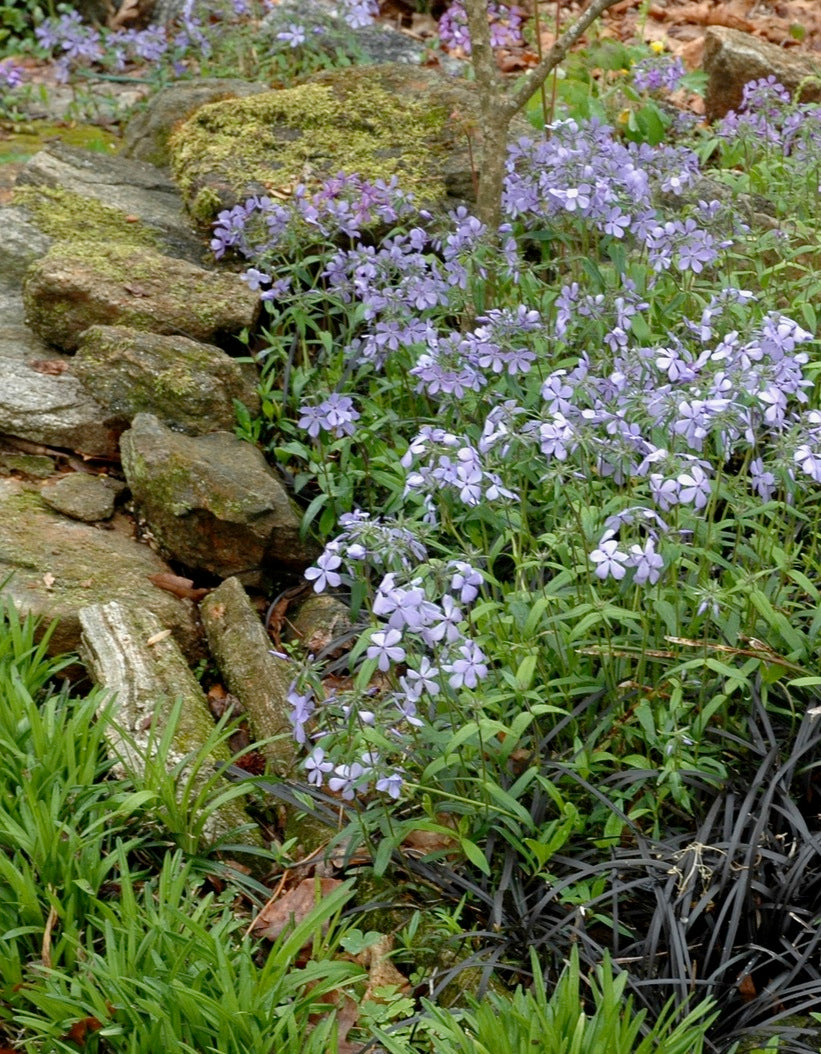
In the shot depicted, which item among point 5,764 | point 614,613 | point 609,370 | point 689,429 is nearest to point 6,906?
point 5,764

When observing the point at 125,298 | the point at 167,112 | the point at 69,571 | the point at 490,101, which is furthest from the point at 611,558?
the point at 167,112

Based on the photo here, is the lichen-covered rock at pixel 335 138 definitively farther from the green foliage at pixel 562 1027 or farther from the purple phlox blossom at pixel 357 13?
the green foliage at pixel 562 1027

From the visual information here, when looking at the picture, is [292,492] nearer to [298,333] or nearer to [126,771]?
[298,333]

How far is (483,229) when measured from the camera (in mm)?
3791

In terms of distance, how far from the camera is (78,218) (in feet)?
15.9

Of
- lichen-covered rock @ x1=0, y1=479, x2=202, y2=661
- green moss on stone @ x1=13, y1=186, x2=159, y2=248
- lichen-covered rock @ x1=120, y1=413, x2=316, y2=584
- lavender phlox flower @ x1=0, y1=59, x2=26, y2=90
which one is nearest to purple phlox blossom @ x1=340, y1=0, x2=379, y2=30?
green moss on stone @ x1=13, y1=186, x2=159, y2=248

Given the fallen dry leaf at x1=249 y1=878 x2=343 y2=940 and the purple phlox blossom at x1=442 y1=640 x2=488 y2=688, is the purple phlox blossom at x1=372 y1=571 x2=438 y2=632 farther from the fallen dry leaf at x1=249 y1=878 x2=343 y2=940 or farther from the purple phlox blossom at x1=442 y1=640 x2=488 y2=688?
the fallen dry leaf at x1=249 y1=878 x2=343 y2=940

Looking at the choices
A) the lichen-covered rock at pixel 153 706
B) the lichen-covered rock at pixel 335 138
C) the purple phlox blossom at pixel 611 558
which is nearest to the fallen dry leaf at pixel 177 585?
the lichen-covered rock at pixel 153 706

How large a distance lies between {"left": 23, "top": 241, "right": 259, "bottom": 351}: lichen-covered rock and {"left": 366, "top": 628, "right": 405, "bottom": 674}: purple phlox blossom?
215 cm

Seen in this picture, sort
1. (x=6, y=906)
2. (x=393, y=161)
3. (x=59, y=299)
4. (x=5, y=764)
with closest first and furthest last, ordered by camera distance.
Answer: (x=6, y=906)
(x=5, y=764)
(x=59, y=299)
(x=393, y=161)

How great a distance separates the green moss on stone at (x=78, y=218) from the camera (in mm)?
4746

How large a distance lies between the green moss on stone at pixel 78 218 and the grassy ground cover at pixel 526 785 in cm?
179

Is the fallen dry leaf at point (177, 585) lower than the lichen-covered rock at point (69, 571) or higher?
lower

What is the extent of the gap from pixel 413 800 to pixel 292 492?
1.47 metres
